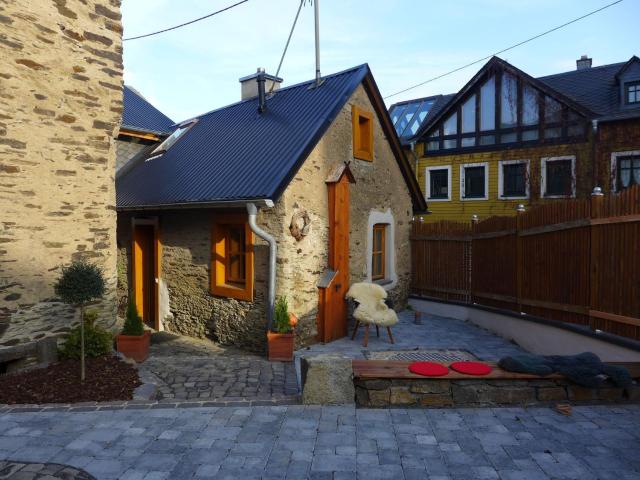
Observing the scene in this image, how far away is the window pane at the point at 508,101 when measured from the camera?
55.9ft

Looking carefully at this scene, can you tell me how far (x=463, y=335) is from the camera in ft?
29.8

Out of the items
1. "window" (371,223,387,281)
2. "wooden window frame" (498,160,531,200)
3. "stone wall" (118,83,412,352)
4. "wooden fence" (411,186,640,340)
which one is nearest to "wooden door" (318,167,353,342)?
"stone wall" (118,83,412,352)

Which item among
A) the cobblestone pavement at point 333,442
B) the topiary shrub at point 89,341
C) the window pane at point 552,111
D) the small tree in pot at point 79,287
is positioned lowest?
the cobblestone pavement at point 333,442

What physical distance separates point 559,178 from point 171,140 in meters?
13.0

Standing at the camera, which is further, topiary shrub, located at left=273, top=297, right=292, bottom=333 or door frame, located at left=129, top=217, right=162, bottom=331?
door frame, located at left=129, top=217, right=162, bottom=331

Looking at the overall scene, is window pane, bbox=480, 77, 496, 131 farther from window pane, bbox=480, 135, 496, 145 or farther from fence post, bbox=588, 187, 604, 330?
fence post, bbox=588, 187, 604, 330

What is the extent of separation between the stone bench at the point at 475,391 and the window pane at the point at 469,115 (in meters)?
15.0

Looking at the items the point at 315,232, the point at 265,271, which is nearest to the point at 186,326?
the point at 265,271

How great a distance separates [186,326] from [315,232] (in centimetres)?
339

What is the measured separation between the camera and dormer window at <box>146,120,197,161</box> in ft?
38.4

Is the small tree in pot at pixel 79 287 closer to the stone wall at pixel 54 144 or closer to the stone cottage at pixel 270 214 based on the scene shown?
the stone wall at pixel 54 144

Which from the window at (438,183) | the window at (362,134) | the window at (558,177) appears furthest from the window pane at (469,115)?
the window at (362,134)

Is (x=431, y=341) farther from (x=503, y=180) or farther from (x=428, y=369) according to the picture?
(x=503, y=180)

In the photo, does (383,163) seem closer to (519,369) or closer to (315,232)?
(315,232)
